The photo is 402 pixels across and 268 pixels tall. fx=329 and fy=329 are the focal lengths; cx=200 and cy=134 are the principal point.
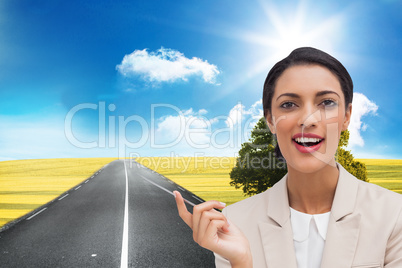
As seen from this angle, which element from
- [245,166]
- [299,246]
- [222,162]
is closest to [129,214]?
[245,166]

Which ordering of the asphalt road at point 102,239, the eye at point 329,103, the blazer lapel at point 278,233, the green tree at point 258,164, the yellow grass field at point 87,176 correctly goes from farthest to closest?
1. the yellow grass field at point 87,176
2. the green tree at point 258,164
3. the asphalt road at point 102,239
4. the eye at point 329,103
5. the blazer lapel at point 278,233

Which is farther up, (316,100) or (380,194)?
(316,100)

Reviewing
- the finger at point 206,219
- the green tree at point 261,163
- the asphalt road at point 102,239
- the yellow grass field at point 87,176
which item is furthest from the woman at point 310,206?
the yellow grass field at point 87,176

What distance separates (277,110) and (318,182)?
0.52 m

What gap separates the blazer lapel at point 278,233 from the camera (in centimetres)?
191

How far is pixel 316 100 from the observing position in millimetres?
2029

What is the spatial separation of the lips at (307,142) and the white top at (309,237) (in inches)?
17.1

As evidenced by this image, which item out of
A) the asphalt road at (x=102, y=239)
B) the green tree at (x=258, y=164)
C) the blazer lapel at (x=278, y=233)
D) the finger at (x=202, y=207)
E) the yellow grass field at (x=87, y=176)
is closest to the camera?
the finger at (x=202, y=207)

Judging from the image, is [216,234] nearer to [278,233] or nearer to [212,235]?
[212,235]

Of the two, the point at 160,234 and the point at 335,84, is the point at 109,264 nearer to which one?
the point at 160,234

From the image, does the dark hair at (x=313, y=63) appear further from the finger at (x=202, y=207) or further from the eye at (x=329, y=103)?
the finger at (x=202, y=207)

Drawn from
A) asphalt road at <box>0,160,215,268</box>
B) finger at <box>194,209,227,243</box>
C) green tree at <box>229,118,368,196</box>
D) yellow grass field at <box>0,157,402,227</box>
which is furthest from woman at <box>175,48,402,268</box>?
yellow grass field at <box>0,157,402,227</box>

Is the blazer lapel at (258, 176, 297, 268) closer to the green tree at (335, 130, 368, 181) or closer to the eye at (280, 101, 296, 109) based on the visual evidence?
the eye at (280, 101, 296, 109)

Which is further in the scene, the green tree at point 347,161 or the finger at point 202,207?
the green tree at point 347,161
